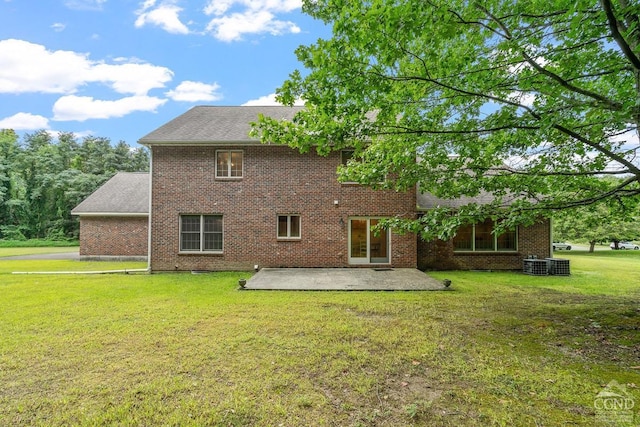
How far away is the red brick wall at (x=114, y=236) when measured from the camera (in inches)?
635

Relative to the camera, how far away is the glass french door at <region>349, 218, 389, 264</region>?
12.1 meters

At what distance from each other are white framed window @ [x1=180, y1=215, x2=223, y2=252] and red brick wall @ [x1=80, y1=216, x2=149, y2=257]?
18.1 feet

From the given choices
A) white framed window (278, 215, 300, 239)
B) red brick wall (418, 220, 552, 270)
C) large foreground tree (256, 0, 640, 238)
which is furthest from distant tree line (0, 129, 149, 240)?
large foreground tree (256, 0, 640, 238)

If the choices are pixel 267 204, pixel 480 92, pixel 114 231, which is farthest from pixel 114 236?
pixel 480 92

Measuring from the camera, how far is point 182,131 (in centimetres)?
1230

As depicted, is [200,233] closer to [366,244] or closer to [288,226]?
[288,226]

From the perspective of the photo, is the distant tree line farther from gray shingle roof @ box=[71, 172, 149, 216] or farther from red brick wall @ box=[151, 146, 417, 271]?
red brick wall @ box=[151, 146, 417, 271]

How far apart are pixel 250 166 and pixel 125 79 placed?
163 feet

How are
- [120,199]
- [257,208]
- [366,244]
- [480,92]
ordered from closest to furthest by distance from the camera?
[480,92]
[257,208]
[366,244]
[120,199]

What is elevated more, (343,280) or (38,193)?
(38,193)

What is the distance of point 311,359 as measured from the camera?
4066mm

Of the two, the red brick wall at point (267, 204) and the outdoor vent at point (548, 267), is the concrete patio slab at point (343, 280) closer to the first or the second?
the red brick wall at point (267, 204)

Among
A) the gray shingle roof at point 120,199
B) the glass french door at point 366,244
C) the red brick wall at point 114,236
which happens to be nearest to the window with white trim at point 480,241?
the glass french door at point 366,244

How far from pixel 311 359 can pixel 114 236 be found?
16.3 metres
